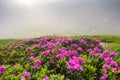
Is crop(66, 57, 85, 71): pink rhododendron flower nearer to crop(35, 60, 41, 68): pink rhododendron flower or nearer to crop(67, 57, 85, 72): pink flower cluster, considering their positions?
crop(67, 57, 85, 72): pink flower cluster

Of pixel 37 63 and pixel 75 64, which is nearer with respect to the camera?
pixel 75 64

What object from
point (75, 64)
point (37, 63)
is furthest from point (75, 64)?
point (37, 63)

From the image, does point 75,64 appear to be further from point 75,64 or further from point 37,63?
point 37,63

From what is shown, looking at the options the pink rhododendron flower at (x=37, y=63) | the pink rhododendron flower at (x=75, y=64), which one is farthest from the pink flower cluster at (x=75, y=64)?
the pink rhododendron flower at (x=37, y=63)

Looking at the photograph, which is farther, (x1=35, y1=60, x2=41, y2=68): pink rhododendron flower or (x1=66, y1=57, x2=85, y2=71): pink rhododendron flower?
(x1=35, y1=60, x2=41, y2=68): pink rhododendron flower

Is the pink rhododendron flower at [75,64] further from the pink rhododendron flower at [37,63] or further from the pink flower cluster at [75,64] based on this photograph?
the pink rhododendron flower at [37,63]

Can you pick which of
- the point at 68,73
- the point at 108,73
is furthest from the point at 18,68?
the point at 108,73

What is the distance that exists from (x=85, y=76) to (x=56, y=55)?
1.37 metres

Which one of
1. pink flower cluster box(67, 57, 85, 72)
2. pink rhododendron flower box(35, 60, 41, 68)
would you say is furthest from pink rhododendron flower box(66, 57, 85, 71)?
pink rhododendron flower box(35, 60, 41, 68)

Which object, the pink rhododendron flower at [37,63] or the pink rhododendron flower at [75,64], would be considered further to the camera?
the pink rhododendron flower at [37,63]

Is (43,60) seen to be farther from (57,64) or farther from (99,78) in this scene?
(99,78)

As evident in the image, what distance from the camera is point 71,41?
11.4 metres

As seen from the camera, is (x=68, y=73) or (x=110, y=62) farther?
(x=110, y=62)

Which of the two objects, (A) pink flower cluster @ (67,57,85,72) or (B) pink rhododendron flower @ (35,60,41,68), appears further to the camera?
(B) pink rhododendron flower @ (35,60,41,68)
